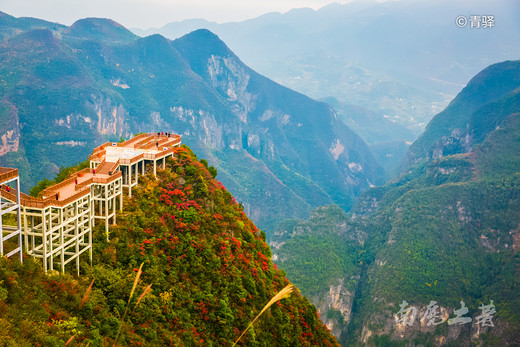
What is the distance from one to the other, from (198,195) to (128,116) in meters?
150

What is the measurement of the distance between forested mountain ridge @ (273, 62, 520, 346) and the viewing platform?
233ft

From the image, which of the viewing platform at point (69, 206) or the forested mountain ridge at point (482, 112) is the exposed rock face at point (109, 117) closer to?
the forested mountain ridge at point (482, 112)

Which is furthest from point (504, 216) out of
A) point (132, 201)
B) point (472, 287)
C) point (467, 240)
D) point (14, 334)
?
point (14, 334)

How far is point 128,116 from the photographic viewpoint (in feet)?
600

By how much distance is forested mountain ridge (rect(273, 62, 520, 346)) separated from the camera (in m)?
92.6

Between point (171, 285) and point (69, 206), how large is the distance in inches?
312

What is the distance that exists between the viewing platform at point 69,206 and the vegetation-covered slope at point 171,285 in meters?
1.06

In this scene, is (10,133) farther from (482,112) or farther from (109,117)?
Answer: (482,112)

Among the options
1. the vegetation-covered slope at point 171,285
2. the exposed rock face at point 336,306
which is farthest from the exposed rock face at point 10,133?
the vegetation-covered slope at point 171,285

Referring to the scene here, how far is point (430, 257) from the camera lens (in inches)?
4124

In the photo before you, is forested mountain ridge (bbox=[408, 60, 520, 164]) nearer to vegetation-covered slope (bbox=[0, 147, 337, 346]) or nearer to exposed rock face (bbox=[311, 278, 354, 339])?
exposed rock face (bbox=[311, 278, 354, 339])

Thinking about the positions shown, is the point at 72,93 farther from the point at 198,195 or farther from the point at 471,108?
the point at 471,108

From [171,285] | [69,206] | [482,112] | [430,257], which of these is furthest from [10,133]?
[482,112]

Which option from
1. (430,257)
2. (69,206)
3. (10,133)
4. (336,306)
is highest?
(69,206)
